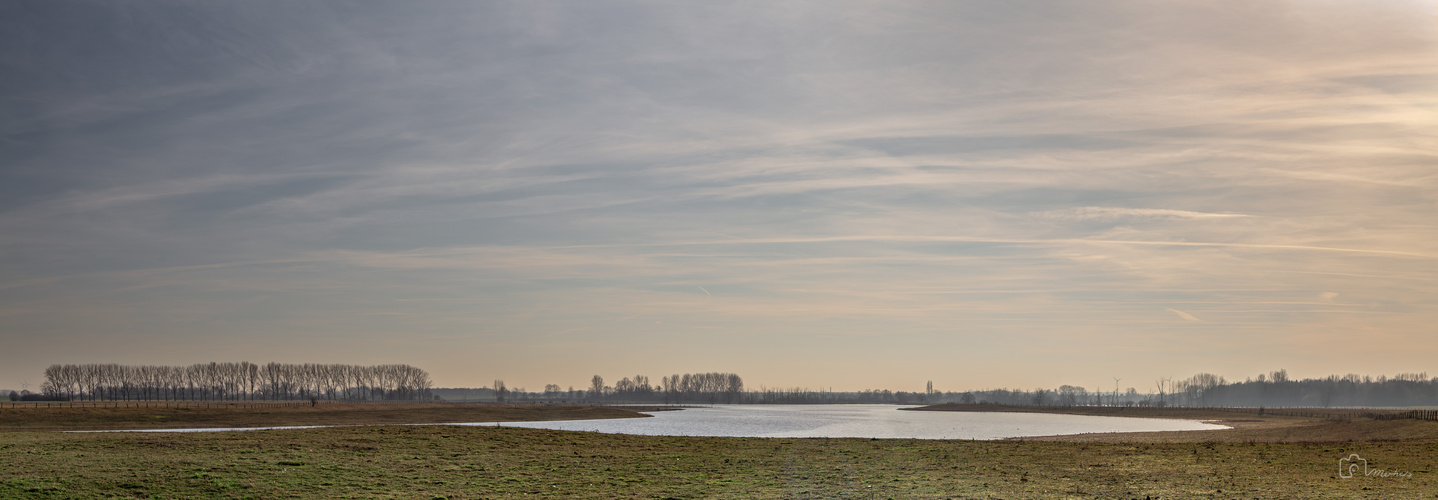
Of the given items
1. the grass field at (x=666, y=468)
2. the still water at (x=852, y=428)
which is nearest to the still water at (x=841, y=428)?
the still water at (x=852, y=428)

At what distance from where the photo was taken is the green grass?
96.3 feet

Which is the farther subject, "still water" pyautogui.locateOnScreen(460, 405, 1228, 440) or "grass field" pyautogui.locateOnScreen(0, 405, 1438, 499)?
"still water" pyautogui.locateOnScreen(460, 405, 1228, 440)

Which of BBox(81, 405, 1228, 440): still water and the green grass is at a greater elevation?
the green grass

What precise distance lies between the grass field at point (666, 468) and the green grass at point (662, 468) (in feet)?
0.31

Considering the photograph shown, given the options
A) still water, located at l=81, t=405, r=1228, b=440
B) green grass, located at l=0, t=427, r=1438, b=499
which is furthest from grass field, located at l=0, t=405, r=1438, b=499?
still water, located at l=81, t=405, r=1228, b=440

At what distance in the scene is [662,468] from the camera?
3747 cm

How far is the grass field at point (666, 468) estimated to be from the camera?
29391 millimetres

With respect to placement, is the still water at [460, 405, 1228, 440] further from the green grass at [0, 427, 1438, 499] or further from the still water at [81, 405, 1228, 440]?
the green grass at [0, 427, 1438, 499]

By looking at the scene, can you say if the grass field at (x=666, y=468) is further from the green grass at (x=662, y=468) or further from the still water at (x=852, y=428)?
the still water at (x=852, y=428)

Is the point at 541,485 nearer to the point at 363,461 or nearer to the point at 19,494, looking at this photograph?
the point at 363,461

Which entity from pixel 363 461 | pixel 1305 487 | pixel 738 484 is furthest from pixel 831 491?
pixel 363 461

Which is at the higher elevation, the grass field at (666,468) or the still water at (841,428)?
the grass field at (666,468)

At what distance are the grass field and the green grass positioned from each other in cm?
9

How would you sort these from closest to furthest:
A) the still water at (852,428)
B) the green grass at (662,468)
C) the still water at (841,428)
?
the green grass at (662,468), the still water at (841,428), the still water at (852,428)
